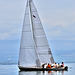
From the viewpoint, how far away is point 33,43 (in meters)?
60.6

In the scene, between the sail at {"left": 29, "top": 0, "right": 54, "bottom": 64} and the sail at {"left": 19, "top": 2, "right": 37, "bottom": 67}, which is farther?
the sail at {"left": 29, "top": 0, "right": 54, "bottom": 64}

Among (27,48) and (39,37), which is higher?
(39,37)

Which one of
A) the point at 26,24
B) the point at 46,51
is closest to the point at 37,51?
the point at 46,51

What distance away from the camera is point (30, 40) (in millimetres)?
60500

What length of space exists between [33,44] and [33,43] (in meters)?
0.20

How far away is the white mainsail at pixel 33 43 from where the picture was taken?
6009cm

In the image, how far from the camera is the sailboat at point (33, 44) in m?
60.0

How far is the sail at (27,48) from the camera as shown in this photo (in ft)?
197

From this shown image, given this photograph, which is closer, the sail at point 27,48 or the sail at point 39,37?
the sail at point 27,48

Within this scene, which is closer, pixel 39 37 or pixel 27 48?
pixel 27 48

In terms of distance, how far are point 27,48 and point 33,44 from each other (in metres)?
1.45

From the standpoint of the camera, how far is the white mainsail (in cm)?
6009

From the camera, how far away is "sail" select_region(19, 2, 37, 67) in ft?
A: 197

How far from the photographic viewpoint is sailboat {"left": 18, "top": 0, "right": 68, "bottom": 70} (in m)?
60.0
